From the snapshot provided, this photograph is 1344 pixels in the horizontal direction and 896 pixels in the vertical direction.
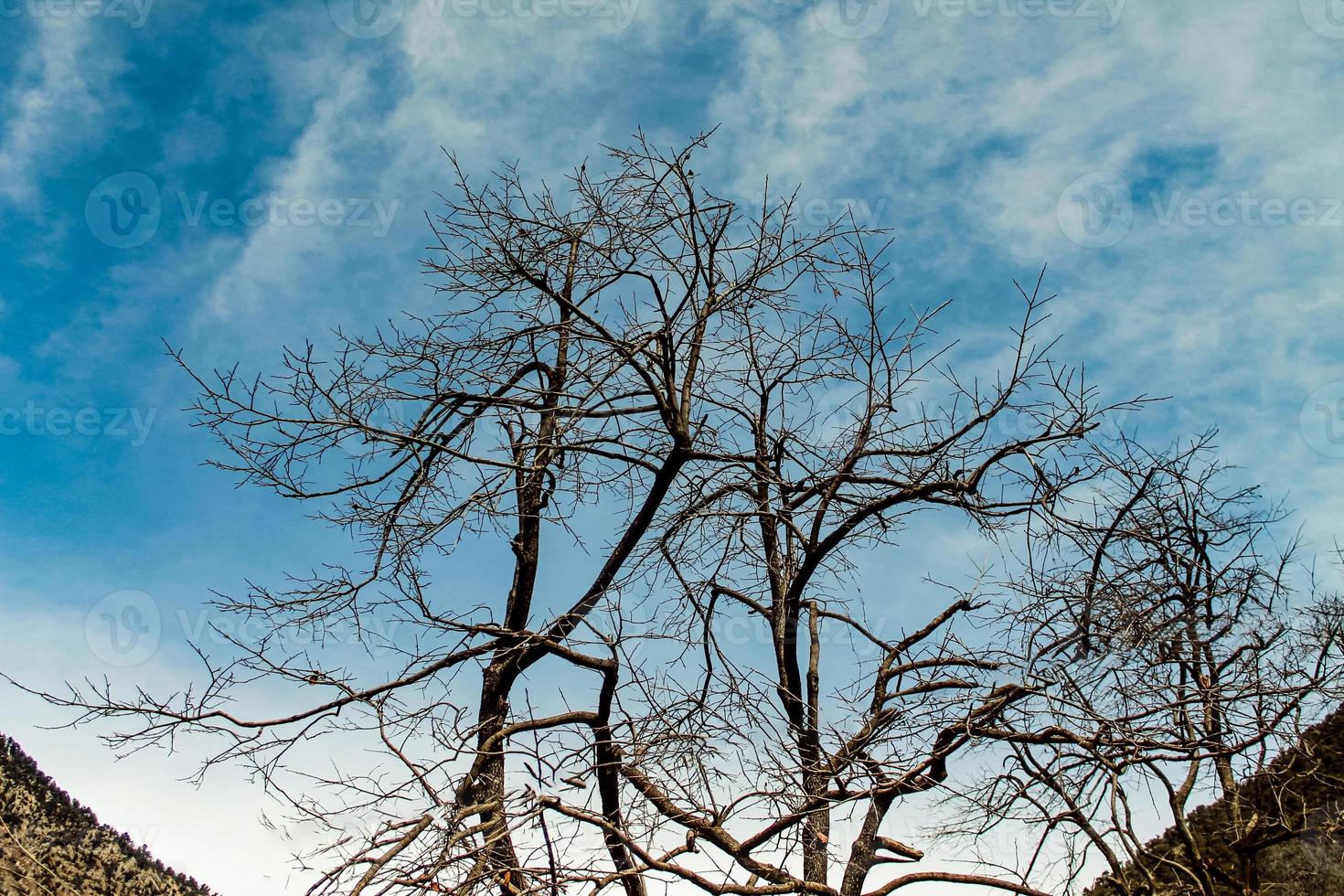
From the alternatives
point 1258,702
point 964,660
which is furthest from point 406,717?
point 1258,702

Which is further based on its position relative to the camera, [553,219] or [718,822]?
[553,219]

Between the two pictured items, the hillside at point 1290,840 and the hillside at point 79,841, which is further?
the hillside at point 79,841

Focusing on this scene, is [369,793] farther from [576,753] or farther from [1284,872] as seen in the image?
[1284,872]

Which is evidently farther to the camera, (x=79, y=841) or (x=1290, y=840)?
(x=79, y=841)

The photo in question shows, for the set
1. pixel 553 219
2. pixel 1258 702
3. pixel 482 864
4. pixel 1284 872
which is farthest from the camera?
pixel 1284 872

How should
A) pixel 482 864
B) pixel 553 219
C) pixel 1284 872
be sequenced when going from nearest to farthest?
pixel 482 864 → pixel 553 219 → pixel 1284 872

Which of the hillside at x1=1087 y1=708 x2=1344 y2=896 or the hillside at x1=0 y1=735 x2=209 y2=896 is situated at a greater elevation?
the hillside at x1=0 y1=735 x2=209 y2=896

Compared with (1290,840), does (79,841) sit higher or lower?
higher

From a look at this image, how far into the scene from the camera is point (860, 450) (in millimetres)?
5699

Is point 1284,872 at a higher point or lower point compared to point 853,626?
lower

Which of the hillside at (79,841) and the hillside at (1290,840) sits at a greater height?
the hillside at (79,841)

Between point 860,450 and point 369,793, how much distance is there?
3.34m

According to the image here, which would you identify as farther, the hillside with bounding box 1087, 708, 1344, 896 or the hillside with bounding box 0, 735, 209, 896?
the hillside with bounding box 0, 735, 209, 896

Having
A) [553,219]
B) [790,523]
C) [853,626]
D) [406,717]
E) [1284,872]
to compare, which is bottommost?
[1284,872]
